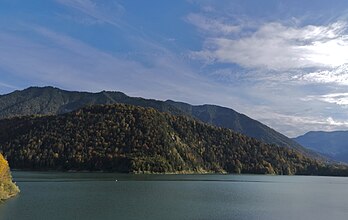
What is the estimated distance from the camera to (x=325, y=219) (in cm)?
6925

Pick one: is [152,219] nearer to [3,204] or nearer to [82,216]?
[82,216]

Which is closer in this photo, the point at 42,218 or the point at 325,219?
the point at 42,218

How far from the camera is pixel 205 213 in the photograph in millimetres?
71938

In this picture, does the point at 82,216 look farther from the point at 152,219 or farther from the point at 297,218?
the point at 297,218

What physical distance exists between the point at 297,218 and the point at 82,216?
34.9 metres

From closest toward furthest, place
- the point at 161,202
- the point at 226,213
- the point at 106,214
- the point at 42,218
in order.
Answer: the point at 42,218
the point at 106,214
the point at 226,213
the point at 161,202

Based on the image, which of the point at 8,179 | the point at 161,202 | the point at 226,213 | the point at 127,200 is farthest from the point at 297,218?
the point at 8,179

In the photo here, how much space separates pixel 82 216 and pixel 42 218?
6.17 metres

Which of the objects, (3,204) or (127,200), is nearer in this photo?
(3,204)

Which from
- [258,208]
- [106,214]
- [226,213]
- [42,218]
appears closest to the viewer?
[42,218]

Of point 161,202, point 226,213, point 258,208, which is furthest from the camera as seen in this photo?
point 161,202

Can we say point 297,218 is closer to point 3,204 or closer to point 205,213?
point 205,213

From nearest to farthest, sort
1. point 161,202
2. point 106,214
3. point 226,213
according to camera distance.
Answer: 1. point 106,214
2. point 226,213
3. point 161,202

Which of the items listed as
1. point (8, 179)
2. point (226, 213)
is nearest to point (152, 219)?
point (226, 213)
